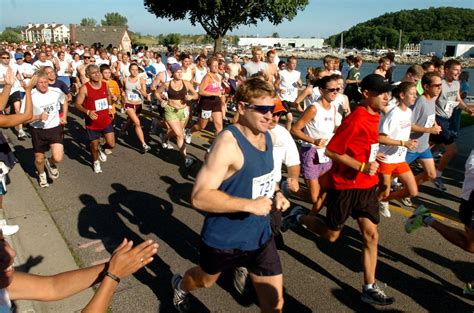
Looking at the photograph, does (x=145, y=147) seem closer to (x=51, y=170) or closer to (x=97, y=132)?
(x=97, y=132)

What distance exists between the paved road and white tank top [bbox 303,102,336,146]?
1.19 meters

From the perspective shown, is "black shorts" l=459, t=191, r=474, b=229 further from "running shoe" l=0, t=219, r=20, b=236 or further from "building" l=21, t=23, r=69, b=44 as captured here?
"building" l=21, t=23, r=69, b=44

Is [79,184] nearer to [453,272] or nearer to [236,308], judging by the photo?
[236,308]

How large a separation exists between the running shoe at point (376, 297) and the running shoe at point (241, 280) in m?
1.02

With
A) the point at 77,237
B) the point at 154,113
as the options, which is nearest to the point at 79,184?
the point at 77,237

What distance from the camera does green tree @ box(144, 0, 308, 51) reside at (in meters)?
27.0

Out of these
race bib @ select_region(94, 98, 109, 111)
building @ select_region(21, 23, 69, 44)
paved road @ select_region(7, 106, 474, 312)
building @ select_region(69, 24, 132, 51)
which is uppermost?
building @ select_region(21, 23, 69, 44)

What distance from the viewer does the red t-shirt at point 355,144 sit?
11.8 feet

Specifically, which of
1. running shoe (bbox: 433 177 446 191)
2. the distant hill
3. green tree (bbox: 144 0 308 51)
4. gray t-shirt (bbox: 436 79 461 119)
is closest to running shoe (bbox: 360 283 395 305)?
running shoe (bbox: 433 177 446 191)

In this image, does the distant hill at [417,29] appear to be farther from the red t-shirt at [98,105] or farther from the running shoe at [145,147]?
the red t-shirt at [98,105]

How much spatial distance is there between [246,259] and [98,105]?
5.37 metres

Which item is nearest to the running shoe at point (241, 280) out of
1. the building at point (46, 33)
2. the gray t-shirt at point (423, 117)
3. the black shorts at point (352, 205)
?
the black shorts at point (352, 205)

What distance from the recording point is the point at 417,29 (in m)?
158

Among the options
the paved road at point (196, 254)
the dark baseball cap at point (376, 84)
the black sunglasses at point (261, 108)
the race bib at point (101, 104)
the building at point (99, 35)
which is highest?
the building at point (99, 35)
